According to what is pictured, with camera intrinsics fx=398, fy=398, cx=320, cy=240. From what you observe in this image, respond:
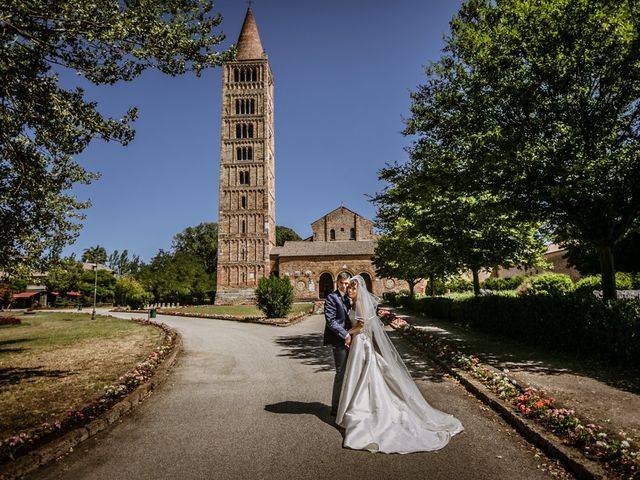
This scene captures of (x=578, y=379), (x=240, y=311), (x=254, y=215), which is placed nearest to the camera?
(x=578, y=379)

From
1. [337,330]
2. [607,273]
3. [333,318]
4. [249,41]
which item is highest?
[249,41]

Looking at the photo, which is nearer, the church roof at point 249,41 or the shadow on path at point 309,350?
the shadow on path at point 309,350

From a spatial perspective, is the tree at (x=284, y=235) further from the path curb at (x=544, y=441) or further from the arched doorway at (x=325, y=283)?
the path curb at (x=544, y=441)

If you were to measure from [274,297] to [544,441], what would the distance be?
62.8 feet

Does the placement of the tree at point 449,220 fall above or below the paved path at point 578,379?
above

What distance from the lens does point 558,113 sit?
997cm

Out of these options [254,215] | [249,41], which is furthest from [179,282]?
[249,41]

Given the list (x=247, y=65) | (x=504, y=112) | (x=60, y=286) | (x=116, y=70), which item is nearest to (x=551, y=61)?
→ (x=504, y=112)

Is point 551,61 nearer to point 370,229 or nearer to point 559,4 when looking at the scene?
point 559,4

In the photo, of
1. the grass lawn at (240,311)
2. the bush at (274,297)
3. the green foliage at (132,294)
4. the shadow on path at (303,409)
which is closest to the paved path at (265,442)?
the shadow on path at (303,409)

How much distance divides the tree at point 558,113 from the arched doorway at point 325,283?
44.9 meters

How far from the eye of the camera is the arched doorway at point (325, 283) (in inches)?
2190

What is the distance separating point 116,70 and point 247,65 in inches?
2119

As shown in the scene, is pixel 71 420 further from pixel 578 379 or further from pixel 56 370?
pixel 578 379
